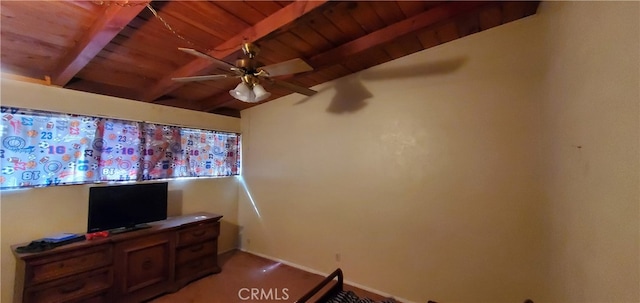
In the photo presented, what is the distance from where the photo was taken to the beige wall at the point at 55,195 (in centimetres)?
232

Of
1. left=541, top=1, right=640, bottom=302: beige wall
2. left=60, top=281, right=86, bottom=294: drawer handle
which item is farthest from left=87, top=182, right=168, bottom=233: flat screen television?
left=541, top=1, right=640, bottom=302: beige wall

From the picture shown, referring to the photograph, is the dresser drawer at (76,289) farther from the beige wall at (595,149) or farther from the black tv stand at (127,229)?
the beige wall at (595,149)

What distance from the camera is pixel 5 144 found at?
225cm

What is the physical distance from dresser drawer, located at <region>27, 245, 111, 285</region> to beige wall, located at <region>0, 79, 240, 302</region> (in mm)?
560

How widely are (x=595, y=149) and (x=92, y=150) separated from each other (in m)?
4.00

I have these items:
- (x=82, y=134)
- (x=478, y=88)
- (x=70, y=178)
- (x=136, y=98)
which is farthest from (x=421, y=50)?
(x=70, y=178)

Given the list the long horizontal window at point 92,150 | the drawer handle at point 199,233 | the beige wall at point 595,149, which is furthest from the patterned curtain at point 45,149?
the beige wall at point 595,149

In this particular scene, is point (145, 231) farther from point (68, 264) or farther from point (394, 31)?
point (394, 31)

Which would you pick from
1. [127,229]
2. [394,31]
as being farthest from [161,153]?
[394,31]

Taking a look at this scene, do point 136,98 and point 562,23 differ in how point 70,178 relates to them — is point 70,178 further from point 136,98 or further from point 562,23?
point 562,23

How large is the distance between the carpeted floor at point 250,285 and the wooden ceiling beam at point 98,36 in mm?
2424

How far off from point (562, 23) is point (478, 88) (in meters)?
0.88

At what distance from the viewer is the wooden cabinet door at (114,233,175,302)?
2.54 meters

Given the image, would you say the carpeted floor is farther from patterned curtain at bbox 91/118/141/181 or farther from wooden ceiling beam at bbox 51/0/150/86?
wooden ceiling beam at bbox 51/0/150/86
